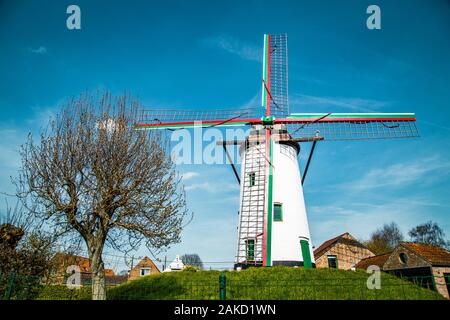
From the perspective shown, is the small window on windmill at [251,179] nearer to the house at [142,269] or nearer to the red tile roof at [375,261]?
the red tile roof at [375,261]

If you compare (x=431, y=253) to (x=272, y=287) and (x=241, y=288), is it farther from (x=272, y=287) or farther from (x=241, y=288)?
(x=241, y=288)

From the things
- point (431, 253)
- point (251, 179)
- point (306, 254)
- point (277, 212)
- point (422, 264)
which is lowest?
point (422, 264)

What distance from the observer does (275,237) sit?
17516 mm

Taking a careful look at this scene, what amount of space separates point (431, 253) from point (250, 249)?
44.4 feet

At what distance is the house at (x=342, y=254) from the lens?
96.9ft

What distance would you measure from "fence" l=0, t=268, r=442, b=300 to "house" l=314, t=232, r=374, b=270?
1480cm

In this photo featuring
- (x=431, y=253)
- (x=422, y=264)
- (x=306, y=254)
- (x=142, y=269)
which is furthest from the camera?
(x=142, y=269)

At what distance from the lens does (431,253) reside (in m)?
21.6

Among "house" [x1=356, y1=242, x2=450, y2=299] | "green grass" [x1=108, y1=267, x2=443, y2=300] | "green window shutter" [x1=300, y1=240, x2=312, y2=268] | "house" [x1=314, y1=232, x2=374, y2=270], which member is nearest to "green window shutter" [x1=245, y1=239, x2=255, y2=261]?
"green grass" [x1=108, y1=267, x2=443, y2=300]

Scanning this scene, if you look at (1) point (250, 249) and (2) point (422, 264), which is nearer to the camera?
(1) point (250, 249)

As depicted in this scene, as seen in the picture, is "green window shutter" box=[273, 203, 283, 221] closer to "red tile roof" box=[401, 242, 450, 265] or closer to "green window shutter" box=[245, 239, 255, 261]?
"green window shutter" box=[245, 239, 255, 261]

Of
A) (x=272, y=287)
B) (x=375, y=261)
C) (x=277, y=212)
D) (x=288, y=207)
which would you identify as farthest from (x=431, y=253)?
(x=272, y=287)
